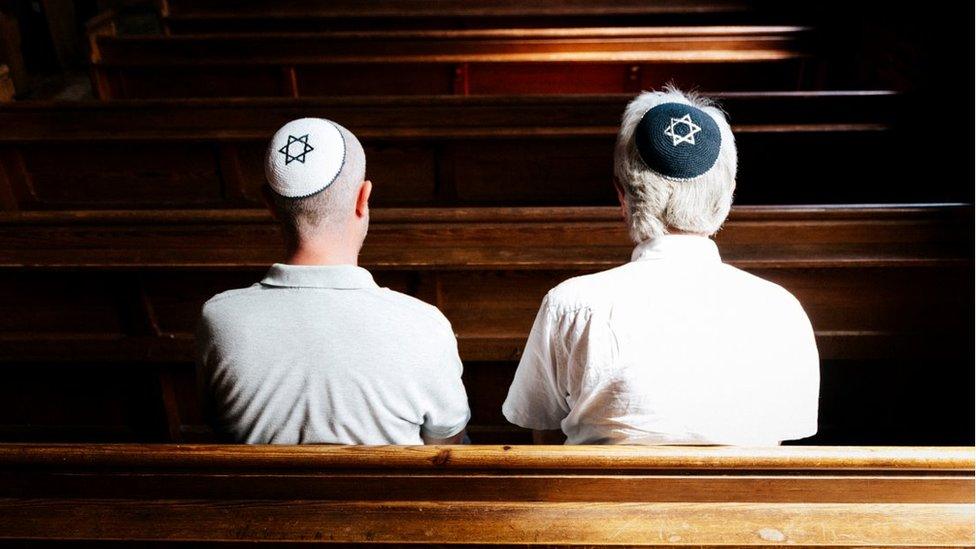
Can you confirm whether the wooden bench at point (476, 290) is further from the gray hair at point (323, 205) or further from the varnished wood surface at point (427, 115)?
the varnished wood surface at point (427, 115)

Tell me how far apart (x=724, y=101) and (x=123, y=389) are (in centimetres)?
288

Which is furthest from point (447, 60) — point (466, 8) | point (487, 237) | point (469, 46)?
point (487, 237)

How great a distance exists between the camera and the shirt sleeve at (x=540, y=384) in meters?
1.16

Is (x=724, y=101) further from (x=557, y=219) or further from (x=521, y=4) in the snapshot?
(x=521, y=4)

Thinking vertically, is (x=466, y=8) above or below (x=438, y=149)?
above

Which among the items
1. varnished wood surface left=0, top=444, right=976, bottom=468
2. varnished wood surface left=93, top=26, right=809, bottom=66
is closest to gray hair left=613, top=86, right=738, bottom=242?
varnished wood surface left=0, top=444, right=976, bottom=468

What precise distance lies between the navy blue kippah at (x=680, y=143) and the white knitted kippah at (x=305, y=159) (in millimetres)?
561

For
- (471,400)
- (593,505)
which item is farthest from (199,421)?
(593,505)

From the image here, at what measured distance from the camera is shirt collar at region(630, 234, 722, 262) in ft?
3.64

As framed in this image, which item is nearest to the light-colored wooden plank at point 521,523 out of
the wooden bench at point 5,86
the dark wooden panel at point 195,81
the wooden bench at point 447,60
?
the wooden bench at point 5,86

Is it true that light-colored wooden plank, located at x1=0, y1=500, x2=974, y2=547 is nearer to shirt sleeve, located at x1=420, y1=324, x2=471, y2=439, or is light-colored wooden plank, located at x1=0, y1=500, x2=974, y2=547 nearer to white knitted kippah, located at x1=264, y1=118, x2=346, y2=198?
shirt sleeve, located at x1=420, y1=324, x2=471, y2=439

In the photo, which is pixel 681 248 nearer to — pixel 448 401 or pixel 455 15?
pixel 448 401

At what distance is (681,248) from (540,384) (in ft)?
1.32

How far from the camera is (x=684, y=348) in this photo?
105cm
